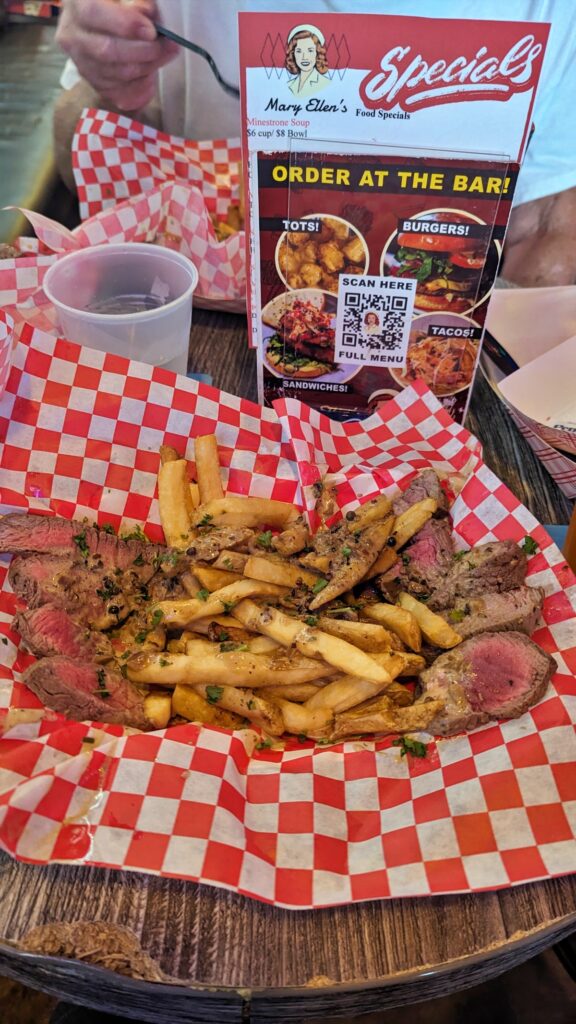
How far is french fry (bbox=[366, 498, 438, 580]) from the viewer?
2141mm

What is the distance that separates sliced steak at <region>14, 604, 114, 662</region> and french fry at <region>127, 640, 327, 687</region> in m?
0.12

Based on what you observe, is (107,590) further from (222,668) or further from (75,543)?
(222,668)

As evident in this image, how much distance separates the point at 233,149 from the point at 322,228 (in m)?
1.71

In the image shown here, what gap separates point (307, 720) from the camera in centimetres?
182

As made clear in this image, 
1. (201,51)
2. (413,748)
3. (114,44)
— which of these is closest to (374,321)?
(413,748)

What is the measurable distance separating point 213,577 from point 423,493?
0.72m

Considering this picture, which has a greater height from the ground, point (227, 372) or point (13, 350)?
point (13, 350)

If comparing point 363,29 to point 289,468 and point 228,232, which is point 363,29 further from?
point 228,232

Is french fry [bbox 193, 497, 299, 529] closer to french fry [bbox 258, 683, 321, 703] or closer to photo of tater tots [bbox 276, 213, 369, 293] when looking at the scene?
french fry [bbox 258, 683, 321, 703]

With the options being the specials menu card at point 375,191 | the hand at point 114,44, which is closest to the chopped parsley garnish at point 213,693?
the specials menu card at point 375,191

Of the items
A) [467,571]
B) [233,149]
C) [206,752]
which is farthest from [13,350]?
[233,149]

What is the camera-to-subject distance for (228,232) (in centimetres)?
348

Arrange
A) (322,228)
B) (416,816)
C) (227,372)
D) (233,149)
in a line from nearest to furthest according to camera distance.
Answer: (416,816)
(322,228)
(227,372)
(233,149)

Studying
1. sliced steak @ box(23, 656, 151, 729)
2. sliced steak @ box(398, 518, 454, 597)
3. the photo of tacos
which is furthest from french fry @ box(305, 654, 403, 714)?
the photo of tacos
